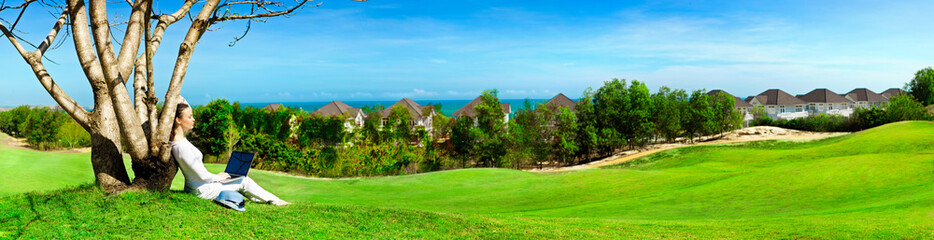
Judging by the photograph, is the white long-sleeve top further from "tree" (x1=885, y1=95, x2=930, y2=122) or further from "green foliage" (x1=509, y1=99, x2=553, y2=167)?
"tree" (x1=885, y1=95, x2=930, y2=122)

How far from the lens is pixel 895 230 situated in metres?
8.04

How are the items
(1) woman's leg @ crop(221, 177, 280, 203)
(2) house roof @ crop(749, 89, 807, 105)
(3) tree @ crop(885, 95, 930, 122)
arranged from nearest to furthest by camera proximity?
(1) woman's leg @ crop(221, 177, 280, 203) → (3) tree @ crop(885, 95, 930, 122) → (2) house roof @ crop(749, 89, 807, 105)

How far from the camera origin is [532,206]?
1361 centimetres

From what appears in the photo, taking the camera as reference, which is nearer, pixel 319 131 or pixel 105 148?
pixel 105 148

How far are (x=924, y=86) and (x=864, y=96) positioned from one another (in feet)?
39.0

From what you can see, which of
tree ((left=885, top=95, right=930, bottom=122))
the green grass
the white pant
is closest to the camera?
the green grass

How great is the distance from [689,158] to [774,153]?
14.8 ft

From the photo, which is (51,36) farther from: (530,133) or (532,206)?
(530,133)

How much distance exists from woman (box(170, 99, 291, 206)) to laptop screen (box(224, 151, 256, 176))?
0.31 ft

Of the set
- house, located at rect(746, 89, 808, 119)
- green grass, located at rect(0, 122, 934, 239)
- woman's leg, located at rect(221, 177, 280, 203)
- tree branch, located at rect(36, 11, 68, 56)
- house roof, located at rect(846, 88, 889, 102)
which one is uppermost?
house roof, located at rect(846, 88, 889, 102)

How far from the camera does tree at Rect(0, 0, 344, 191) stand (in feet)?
Answer: 19.9

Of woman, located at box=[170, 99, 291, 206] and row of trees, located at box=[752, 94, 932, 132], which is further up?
row of trees, located at box=[752, 94, 932, 132]

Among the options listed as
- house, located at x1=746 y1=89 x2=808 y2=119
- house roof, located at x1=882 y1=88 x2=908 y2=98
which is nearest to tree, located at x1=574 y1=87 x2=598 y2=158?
house, located at x1=746 y1=89 x2=808 y2=119

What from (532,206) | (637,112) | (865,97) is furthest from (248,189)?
(865,97)
